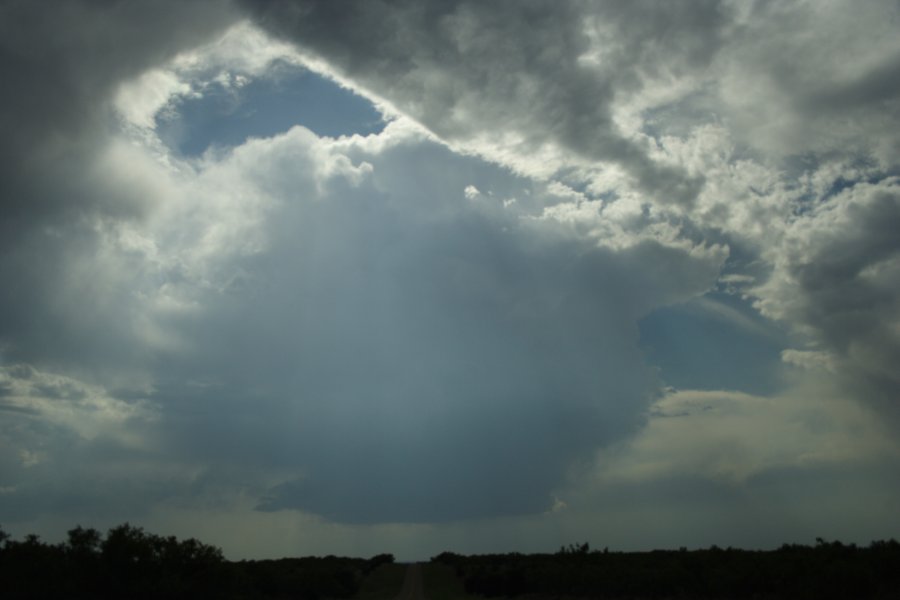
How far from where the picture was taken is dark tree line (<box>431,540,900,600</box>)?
33.2 metres

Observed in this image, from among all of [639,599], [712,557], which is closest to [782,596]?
[639,599]

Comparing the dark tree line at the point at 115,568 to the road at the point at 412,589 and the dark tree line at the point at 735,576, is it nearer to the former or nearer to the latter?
the road at the point at 412,589

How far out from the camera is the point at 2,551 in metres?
43.8

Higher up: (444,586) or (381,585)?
(444,586)

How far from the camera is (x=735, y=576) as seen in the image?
39750 mm

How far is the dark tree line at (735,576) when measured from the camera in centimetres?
3319

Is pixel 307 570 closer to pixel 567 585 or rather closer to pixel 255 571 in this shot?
pixel 255 571

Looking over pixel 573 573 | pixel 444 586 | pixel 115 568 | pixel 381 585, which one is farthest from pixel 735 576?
pixel 381 585

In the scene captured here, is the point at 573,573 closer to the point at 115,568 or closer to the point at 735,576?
the point at 735,576

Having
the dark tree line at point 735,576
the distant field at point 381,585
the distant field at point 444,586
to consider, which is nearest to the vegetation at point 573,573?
the dark tree line at point 735,576

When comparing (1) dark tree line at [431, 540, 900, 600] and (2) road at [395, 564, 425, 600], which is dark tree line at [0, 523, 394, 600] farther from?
(1) dark tree line at [431, 540, 900, 600]

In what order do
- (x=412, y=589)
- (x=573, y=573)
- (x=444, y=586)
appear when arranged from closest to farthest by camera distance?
1. (x=573, y=573)
2. (x=412, y=589)
3. (x=444, y=586)

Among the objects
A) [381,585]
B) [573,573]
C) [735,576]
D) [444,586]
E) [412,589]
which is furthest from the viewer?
[381,585]

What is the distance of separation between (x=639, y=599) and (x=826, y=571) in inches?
537
